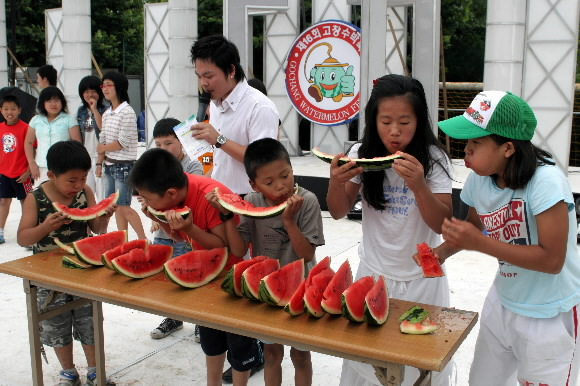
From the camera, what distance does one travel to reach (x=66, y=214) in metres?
3.54

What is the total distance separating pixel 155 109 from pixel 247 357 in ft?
35.4

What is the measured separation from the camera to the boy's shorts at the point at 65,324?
3816 mm

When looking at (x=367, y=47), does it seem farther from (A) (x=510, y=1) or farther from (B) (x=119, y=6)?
(B) (x=119, y=6)

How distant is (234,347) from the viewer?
129 inches

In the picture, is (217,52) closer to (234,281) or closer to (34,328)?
(234,281)

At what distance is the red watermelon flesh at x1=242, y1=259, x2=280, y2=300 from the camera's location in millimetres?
2686

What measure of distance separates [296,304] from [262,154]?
2.70ft

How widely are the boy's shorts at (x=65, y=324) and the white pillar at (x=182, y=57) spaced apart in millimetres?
7423

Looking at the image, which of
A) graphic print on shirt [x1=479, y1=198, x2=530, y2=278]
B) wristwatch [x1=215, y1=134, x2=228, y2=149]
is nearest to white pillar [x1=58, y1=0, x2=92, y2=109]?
wristwatch [x1=215, y1=134, x2=228, y2=149]

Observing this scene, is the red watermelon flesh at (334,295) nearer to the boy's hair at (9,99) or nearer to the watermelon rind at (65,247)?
the watermelon rind at (65,247)

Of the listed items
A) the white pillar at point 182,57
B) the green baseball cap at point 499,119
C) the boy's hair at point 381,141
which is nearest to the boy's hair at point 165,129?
the boy's hair at point 381,141

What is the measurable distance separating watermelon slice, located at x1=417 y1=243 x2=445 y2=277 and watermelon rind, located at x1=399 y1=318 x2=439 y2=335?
0.23m

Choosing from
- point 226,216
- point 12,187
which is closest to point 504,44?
point 12,187

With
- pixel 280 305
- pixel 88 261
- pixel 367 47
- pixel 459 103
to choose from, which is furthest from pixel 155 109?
pixel 280 305
